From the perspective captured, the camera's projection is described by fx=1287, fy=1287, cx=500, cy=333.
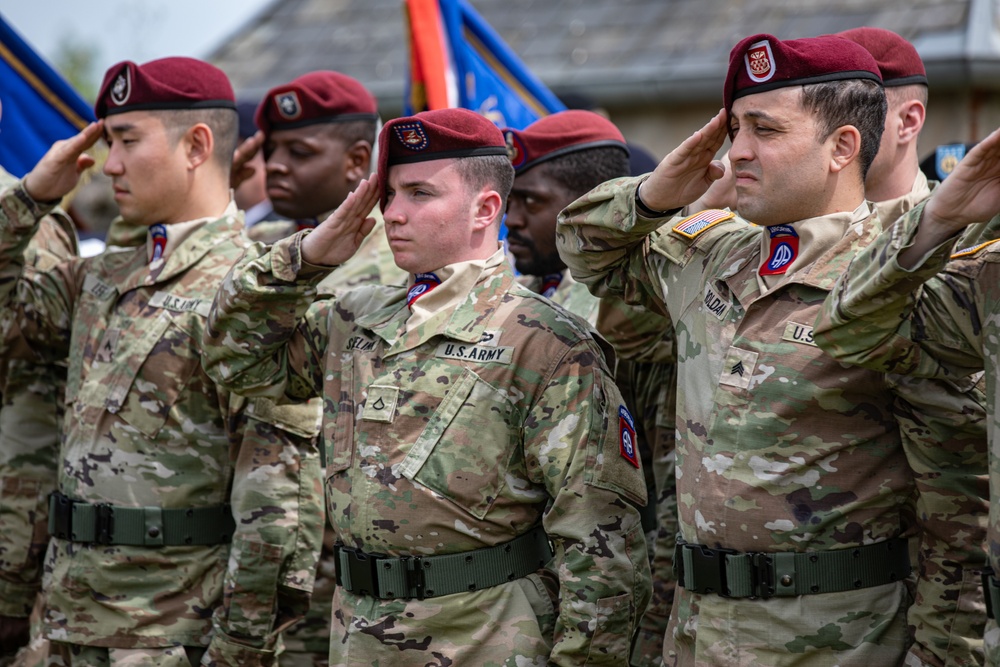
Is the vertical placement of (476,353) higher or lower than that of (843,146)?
lower

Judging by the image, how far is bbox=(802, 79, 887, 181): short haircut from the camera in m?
3.32

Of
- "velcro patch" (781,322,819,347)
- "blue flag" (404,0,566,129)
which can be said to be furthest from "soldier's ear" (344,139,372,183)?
"velcro patch" (781,322,819,347)

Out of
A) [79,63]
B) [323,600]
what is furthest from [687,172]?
[79,63]

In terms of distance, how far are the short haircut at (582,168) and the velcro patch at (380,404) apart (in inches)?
59.6

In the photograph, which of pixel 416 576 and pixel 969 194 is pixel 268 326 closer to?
pixel 416 576

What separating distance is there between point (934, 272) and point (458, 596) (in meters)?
1.53

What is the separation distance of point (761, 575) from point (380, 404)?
1157mm

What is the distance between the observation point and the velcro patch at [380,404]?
3633 millimetres

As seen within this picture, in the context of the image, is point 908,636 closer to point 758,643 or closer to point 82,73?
point 758,643

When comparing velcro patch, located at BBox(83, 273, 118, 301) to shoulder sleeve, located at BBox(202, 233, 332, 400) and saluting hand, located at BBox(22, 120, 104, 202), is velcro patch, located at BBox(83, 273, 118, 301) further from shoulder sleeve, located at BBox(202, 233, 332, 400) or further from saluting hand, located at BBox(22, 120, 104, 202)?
shoulder sleeve, located at BBox(202, 233, 332, 400)

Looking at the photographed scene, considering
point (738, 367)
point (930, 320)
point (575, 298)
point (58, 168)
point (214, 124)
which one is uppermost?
point (214, 124)

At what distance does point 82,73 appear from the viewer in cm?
2744

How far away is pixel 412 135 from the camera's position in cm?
380

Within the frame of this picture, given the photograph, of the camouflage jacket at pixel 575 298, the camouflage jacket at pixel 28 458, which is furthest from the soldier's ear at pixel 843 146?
the camouflage jacket at pixel 28 458
